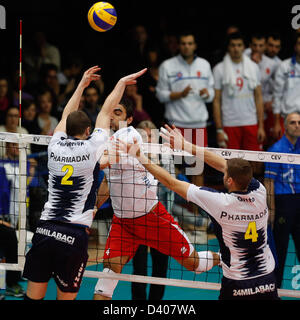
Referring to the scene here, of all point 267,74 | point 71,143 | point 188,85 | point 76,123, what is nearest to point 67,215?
point 71,143

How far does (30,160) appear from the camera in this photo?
1045 cm

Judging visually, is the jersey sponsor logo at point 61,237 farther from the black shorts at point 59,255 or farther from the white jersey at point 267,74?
the white jersey at point 267,74

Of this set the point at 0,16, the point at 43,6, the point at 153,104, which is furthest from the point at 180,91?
the point at 43,6

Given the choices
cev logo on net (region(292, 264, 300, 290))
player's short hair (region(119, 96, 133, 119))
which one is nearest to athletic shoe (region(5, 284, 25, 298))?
player's short hair (region(119, 96, 133, 119))

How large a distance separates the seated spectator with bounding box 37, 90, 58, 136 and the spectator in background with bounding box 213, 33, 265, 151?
9.42 ft

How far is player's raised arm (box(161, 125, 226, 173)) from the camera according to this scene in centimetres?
676

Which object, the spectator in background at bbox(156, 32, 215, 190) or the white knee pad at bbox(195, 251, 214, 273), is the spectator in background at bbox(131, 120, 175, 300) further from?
the spectator in background at bbox(156, 32, 215, 190)

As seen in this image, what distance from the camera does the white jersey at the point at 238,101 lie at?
40.1ft

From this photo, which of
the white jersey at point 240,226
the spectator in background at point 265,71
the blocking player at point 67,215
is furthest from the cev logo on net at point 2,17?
the white jersey at point 240,226

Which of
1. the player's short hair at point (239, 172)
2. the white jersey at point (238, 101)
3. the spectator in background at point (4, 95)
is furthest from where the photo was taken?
the spectator in background at point (4, 95)

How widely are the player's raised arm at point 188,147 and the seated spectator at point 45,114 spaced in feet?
17.3

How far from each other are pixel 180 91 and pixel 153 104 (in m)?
1.32

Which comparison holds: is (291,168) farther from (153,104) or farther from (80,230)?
(153,104)
